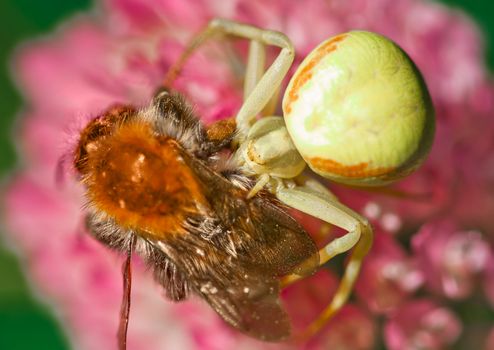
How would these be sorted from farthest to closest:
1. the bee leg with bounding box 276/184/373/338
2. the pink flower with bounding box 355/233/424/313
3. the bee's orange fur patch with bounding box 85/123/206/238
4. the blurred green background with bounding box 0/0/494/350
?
the blurred green background with bounding box 0/0/494/350 < the pink flower with bounding box 355/233/424/313 < the bee leg with bounding box 276/184/373/338 < the bee's orange fur patch with bounding box 85/123/206/238

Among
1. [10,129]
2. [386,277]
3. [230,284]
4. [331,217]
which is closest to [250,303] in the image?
[230,284]

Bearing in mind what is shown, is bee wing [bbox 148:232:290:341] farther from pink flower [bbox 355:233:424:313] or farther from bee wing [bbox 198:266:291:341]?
pink flower [bbox 355:233:424:313]

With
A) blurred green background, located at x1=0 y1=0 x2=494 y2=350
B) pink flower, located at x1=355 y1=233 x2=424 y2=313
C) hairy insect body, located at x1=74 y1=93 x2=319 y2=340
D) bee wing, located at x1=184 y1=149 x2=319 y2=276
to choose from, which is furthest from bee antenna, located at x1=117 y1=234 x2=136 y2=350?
blurred green background, located at x1=0 y1=0 x2=494 y2=350

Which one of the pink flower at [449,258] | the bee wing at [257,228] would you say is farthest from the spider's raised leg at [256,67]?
the pink flower at [449,258]

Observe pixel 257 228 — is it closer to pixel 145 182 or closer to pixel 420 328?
pixel 145 182

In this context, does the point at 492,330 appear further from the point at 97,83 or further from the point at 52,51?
the point at 52,51
